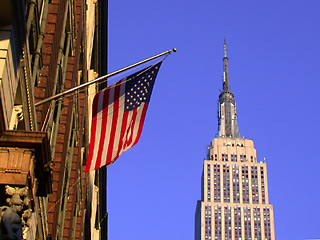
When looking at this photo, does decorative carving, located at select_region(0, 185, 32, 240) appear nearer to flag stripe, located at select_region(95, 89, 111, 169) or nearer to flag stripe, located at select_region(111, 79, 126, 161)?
flag stripe, located at select_region(95, 89, 111, 169)

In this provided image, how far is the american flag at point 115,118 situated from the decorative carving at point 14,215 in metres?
7.71

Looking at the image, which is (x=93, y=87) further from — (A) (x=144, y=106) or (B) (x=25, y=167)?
(B) (x=25, y=167)

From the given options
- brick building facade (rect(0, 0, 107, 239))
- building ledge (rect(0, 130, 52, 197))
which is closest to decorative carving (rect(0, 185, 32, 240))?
brick building facade (rect(0, 0, 107, 239))

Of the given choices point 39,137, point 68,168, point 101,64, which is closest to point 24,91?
point 39,137

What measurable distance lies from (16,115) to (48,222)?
8634mm

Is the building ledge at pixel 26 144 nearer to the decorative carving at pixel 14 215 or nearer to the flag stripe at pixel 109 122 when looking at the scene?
the decorative carving at pixel 14 215

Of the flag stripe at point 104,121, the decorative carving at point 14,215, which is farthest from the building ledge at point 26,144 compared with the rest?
the flag stripe at point 104,121

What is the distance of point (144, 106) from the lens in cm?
2505

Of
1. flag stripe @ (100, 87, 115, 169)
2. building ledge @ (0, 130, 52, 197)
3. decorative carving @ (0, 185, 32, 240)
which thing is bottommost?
decorative carving @ (0, 185, 32, 240)

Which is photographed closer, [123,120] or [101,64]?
[123,120]

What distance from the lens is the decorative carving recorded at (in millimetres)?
14273

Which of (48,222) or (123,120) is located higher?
(123,120)

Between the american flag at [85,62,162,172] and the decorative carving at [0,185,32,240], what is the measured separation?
7715 millimetres

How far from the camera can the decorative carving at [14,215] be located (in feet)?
46.8
